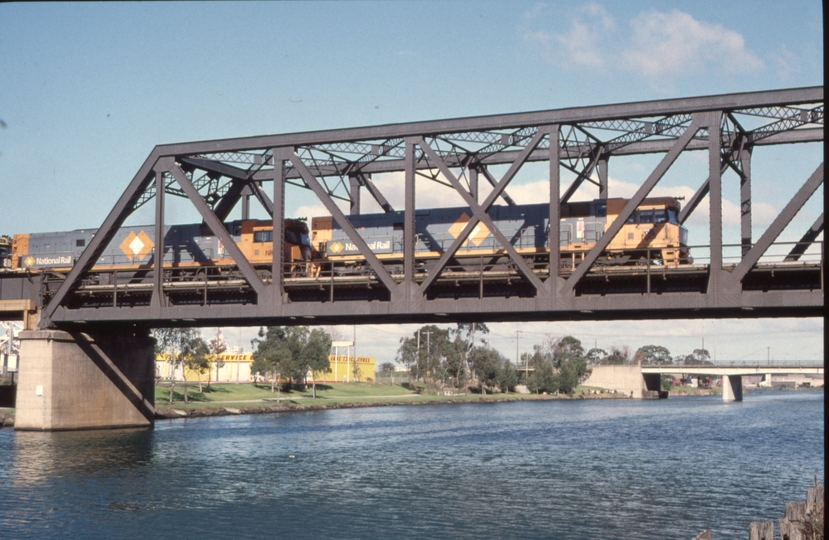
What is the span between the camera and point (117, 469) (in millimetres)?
42125

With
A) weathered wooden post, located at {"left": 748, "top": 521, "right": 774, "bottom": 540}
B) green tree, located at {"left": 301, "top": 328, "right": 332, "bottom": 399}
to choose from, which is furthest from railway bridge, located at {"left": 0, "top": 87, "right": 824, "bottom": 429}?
green tree, located at {"left": 301, "top": 328, "right": 332, "bottom": 399}

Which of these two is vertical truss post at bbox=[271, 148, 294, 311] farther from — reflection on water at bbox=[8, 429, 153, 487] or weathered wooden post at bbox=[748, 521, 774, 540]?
weathered wooden post at bbox=[748, 521, 774, 540]

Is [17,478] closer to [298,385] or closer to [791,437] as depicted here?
[791,437]

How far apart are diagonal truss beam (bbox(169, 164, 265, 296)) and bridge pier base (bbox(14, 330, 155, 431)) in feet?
49.0

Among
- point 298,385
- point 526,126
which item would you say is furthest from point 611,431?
point 298,385

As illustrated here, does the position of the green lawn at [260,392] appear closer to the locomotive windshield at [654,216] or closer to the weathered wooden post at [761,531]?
the locomotive windshield at [654,216]

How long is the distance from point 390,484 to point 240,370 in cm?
12551

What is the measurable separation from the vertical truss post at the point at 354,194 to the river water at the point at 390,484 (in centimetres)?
1637

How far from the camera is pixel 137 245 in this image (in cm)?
6550

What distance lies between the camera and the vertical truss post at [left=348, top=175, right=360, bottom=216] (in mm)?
60812

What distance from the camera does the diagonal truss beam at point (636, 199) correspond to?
38406 mm

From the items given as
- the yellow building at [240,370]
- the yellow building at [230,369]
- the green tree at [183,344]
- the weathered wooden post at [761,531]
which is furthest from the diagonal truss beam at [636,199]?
the yellow building at [230,369]

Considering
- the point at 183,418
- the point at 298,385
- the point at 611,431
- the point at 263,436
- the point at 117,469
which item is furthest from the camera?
the point at 298,385

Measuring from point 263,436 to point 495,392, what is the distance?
381ft
